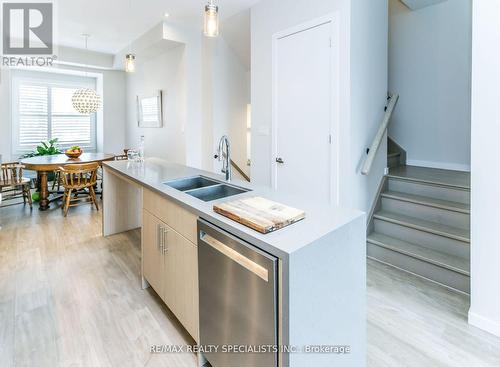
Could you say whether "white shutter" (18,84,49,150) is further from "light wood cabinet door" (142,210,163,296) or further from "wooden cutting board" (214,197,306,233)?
"wooden cutting board" (214,197,306,233)

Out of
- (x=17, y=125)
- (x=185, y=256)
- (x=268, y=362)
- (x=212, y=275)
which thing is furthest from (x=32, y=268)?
(x=17, y=125)

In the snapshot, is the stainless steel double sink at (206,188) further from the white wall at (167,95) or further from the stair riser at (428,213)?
the white wall at (167,95)

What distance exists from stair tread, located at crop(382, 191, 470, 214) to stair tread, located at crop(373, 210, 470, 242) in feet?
0.58

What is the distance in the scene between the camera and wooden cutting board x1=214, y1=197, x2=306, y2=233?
124 centimetres

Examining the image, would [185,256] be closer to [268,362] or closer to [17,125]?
[268,362]

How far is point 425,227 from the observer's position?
9.22ft

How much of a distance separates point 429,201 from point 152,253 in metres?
2.69

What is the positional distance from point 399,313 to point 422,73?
3509mm

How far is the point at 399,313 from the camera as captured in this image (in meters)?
2.12

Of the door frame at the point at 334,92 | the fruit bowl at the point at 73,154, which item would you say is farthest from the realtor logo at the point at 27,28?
the door frame at the point at 334,92

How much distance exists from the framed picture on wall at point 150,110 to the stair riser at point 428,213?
4.23 m

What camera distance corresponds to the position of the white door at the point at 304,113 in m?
2.97

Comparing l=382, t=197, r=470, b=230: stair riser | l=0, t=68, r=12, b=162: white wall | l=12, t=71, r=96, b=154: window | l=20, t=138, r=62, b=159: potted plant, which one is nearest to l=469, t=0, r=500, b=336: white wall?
l=382, t=197, r=470, b=230: stair riser

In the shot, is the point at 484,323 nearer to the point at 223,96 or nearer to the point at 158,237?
the point at 158,237
